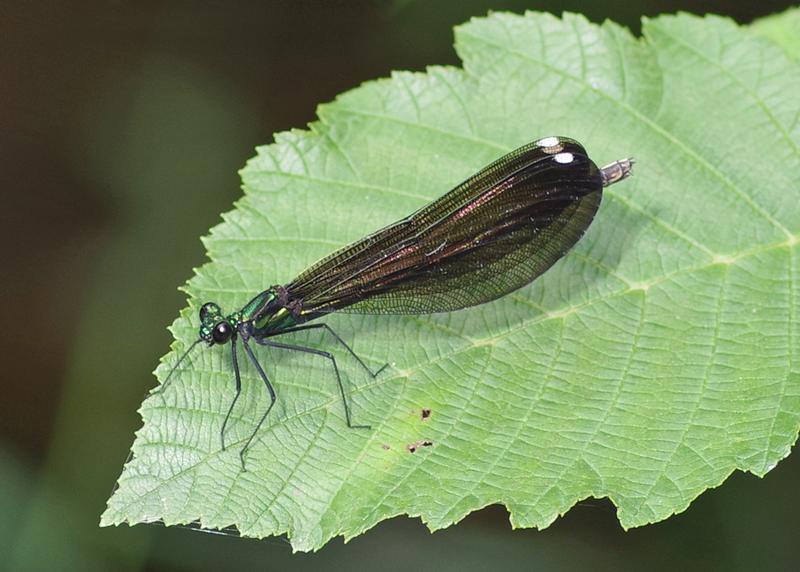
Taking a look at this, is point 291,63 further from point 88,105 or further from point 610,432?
point 610,432

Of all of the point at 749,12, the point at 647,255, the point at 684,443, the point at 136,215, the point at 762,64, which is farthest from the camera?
the point at 136,215

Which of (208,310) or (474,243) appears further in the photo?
(474,243)

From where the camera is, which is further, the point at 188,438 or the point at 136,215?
the point at 136,215

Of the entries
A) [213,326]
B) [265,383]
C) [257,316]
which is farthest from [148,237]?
[265,383]

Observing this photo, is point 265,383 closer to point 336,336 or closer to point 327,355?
point 327,355

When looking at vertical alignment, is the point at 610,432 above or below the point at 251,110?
below

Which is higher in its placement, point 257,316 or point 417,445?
point 257,316

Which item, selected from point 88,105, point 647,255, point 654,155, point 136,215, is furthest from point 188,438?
point 88,105

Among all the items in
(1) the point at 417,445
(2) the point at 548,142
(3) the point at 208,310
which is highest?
(2) the point at 548,142
